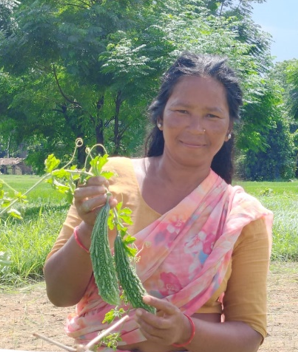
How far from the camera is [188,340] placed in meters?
2.00

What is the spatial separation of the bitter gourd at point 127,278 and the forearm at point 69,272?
28cm

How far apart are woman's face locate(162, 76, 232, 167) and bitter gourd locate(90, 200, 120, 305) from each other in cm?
63

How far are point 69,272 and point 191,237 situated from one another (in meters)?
0.44

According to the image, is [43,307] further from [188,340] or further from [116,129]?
[116,129]

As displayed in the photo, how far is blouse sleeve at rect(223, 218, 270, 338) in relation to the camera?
2240 millimetres

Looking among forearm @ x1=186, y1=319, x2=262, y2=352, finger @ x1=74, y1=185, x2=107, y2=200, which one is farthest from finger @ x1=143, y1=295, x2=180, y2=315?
finger @ x1=74, y1=185, x2=107, y2=200

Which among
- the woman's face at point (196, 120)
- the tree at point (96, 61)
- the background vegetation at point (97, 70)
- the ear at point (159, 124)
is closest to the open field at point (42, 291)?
the background vegetation at point (97, 70)

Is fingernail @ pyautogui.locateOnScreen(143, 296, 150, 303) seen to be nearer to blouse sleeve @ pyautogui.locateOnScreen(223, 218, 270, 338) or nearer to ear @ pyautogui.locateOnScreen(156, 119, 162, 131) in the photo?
blouse sleeve @ pyautogui.locateOnScreen(223, 218, 270, 338)

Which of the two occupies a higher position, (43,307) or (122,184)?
(122,184)

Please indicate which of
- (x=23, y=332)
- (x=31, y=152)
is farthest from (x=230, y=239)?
(x=31, y=152)

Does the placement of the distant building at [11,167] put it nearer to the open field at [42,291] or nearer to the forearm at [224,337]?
the open field at [42,291]

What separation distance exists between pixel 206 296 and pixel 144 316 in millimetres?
424

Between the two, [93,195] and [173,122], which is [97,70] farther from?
[93,195]

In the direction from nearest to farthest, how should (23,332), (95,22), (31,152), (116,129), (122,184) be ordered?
(122,184) < (23,332) < (95,22) < (116,129) < (31,152)
